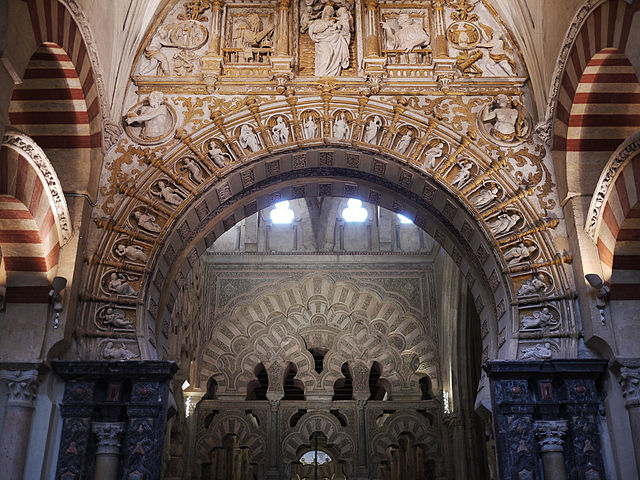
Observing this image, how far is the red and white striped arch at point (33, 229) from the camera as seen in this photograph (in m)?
8.05

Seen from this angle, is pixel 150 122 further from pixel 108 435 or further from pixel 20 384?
pixel 108 435

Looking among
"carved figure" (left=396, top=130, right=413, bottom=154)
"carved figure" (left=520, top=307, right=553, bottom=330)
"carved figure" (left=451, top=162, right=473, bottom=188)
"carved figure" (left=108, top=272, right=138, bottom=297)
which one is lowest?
"carved figure" (left=520, top=307, right=553, bottom=330)

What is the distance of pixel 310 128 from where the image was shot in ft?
32.4

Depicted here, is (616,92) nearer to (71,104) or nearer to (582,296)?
(582,296)

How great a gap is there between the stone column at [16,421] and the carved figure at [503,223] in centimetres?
577

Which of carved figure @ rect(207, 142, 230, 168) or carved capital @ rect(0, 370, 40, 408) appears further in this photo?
carved figure @ rect(207, 142, 230, 168)

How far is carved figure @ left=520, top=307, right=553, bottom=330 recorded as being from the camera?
8.73m

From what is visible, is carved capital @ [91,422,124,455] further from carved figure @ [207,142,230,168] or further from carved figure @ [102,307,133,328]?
carved figure @ [207,142,230,168]

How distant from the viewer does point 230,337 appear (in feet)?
49.5

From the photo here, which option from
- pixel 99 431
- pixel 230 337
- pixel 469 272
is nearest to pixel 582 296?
pixel 469 272

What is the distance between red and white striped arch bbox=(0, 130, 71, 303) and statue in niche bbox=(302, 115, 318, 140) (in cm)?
329

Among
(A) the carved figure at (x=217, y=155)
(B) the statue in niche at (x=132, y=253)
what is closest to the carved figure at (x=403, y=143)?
(A) the carved figure at (x=217, y=155)

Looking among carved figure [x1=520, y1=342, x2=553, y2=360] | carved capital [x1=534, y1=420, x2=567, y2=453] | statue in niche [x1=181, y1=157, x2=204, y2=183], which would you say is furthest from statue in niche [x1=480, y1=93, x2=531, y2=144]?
statue in niche [x1=181, y1=157, x2=204, y2=183]

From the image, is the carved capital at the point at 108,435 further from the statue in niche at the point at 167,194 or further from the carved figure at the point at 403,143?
the carved figure at the point at 403,143
